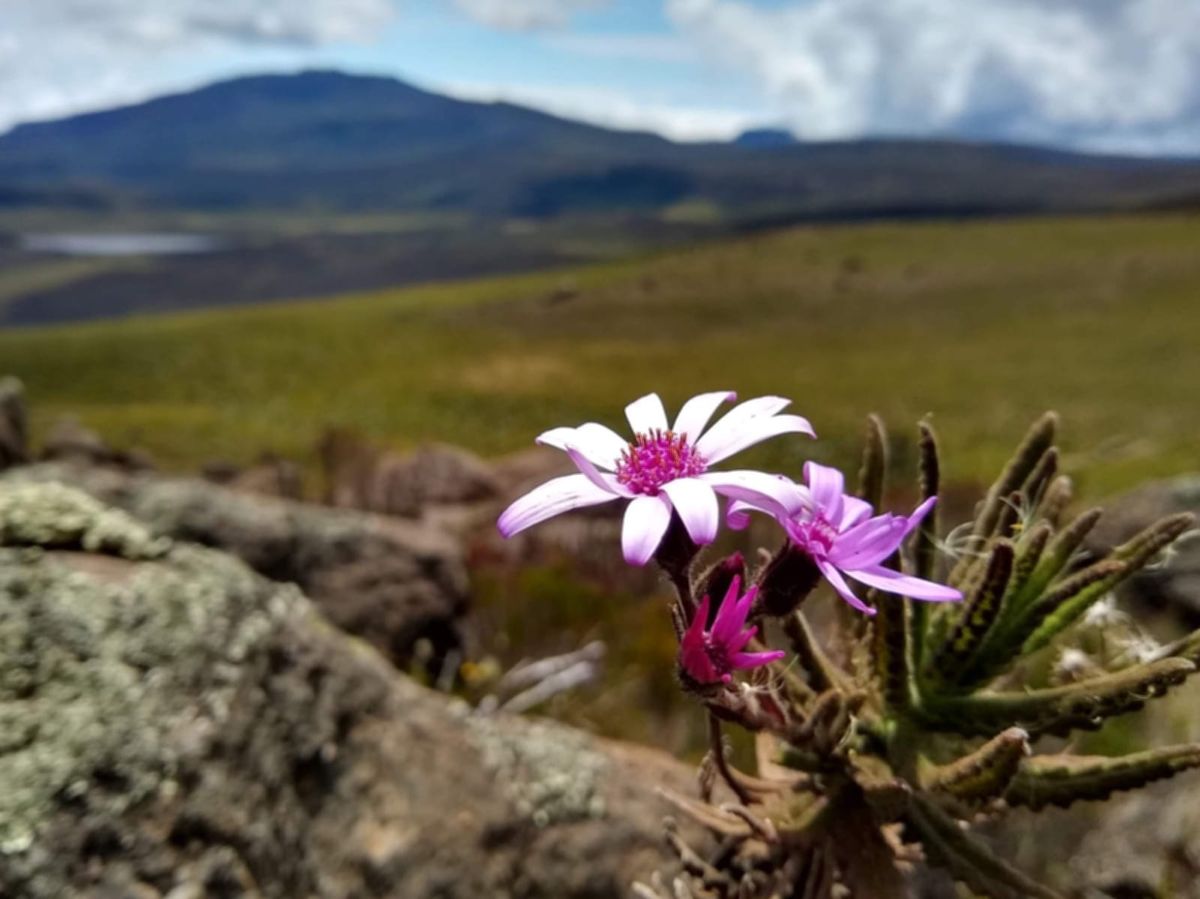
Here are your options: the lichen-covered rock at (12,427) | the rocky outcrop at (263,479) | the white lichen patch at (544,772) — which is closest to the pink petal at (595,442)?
the white lichen patch at (544,772)

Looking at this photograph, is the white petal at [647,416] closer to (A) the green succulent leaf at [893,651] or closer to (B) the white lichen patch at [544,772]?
(A) the green succulent leaf at [893,651]

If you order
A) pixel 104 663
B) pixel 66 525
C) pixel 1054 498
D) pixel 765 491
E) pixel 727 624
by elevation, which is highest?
pixel 765 491

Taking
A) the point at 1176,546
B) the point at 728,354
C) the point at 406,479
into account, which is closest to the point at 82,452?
the point at 406,479

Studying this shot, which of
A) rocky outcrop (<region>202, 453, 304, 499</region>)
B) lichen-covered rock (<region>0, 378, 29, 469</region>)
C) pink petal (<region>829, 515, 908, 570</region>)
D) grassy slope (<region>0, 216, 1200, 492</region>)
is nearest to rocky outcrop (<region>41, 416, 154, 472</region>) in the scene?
rocky outcrop (<region>202, 453, 304, 499</region>)

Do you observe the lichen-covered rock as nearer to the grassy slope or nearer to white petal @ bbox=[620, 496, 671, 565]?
white petal @ bbox=[620, 496, 671, 565]

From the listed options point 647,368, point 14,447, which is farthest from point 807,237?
point 14,447

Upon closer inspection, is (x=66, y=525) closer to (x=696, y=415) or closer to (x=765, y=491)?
(x=696, y=415)

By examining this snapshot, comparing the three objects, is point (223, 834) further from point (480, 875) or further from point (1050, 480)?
point (1050, 480)
